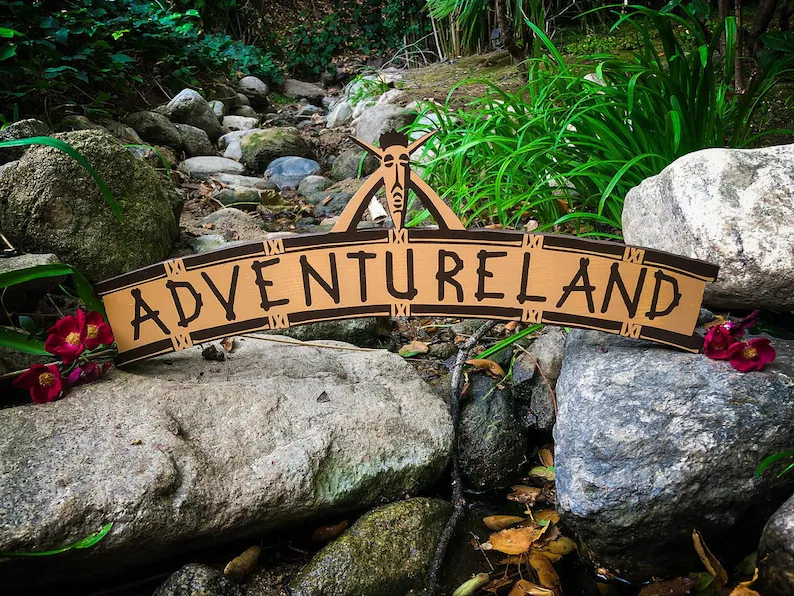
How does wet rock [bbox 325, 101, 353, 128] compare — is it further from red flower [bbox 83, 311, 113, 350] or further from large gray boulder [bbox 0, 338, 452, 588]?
red flower [bbox 83, 311, 113, 350]

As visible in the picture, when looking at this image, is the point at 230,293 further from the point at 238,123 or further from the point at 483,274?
the point at 238,123

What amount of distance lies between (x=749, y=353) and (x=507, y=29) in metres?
3.95

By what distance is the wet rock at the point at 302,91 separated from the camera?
7.89 meters

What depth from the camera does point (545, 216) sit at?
2.59 meters

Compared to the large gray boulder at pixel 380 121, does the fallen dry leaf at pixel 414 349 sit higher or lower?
lower

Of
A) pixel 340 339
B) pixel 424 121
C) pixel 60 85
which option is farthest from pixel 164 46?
pixel 340 339

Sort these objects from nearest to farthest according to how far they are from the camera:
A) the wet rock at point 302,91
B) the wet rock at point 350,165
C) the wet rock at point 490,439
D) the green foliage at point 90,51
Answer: the wet rock at point 490,439 < the green foliage at point 90,51 < the wet rock at point 350,165 < the wet rock at point 302,91

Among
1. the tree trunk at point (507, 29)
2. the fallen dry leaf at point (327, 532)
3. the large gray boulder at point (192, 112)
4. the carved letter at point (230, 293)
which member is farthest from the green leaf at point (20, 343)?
the tree trunk at point (507, 29)

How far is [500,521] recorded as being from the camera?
5.37ft

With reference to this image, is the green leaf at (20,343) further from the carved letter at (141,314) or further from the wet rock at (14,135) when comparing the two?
the wet rock at (14,135)

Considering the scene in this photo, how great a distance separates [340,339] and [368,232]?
0.83 meters

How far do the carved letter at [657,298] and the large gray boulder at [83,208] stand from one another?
72.3 inches

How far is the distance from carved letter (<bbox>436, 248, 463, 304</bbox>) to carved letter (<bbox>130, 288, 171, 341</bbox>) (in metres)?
0.79

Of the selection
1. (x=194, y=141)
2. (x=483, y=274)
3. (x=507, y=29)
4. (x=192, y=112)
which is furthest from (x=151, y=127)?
(x=483, y=274)
